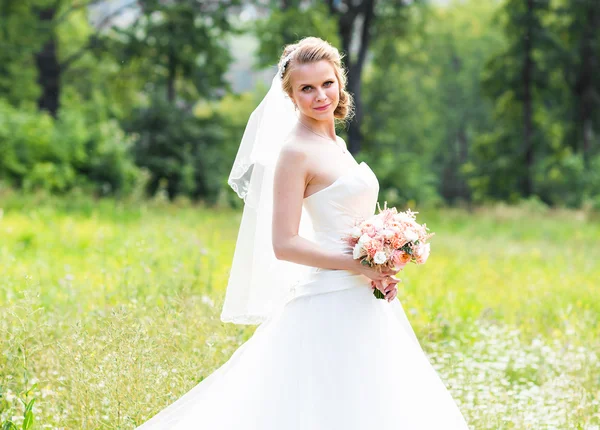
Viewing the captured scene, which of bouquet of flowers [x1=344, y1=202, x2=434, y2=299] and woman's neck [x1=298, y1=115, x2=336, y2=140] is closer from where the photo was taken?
bouquet of flowers [x1=344, y1=202, x2=434, y2=299]

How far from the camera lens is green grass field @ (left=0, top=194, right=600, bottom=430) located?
4.46 m

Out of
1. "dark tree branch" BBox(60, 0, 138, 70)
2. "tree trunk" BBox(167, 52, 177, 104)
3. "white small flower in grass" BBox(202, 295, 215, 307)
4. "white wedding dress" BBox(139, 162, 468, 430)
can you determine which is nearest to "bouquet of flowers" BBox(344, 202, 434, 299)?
"white wedding dress" BBox(139, 162, 468, 430)

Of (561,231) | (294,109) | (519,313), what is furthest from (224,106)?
(294,109)

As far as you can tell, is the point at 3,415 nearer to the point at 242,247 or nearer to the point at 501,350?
the point at 242,247

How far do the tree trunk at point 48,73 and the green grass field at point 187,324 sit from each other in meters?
14.2

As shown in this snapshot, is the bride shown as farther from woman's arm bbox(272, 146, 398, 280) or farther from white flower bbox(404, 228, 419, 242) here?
white flower bbox(404, 228, 419, 242)

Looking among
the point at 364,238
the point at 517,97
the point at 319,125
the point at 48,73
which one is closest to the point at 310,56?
the point at 319,125

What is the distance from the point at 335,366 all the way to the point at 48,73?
27.7 meters

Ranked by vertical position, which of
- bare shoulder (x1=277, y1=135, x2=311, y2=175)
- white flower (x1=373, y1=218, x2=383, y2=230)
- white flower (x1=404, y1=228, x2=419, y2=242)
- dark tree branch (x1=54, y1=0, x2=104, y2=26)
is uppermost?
dark tree branch (x1=54, y1=0, x2=104, y2=26)

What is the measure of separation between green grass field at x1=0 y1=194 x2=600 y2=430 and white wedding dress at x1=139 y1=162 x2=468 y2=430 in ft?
2.90

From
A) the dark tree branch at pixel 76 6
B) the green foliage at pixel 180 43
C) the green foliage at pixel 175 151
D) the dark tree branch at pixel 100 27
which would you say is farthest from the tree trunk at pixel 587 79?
the dark tree branch at pixel 76 6

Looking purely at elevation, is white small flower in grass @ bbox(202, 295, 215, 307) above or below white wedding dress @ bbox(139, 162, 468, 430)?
below

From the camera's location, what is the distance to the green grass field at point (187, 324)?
4.46m

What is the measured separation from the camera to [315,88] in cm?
379
